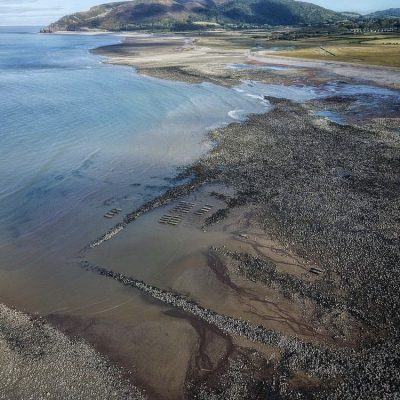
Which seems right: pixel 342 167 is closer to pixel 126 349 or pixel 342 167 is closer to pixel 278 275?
pixel 278 275

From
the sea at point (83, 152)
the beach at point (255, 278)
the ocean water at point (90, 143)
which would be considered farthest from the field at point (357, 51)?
the beach at point (255, 278)

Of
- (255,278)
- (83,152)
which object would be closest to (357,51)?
(83,152)

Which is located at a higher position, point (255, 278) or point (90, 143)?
point (90, 143)

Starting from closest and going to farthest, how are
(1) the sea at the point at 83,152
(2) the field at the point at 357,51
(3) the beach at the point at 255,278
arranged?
(3) the beach at the point at 255,278
(1) the sea at the point at 83,152
(2) the field at the point at 357,51

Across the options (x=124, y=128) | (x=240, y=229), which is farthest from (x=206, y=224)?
(x=124, y=128)

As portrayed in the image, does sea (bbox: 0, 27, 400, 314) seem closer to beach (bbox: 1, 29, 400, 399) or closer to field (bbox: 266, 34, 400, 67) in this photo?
beach (bbox: 1, 29, 400, 399)

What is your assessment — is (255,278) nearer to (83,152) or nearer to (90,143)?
(83,152)

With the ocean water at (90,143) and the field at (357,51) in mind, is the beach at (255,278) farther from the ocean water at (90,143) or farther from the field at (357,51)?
the field at (357,51)
